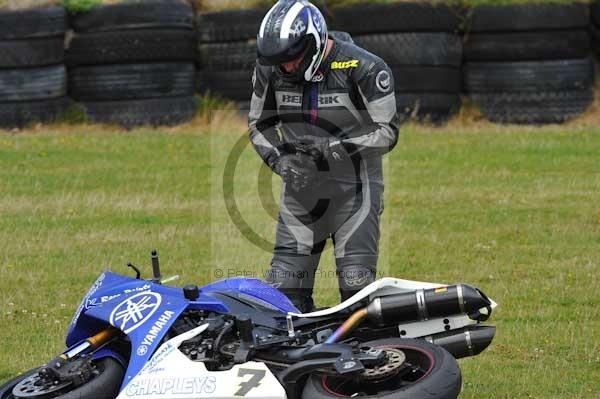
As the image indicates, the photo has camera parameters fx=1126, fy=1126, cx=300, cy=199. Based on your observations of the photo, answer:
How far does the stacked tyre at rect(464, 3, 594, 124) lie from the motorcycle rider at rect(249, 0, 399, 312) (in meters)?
9.08

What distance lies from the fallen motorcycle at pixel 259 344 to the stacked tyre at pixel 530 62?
989cm

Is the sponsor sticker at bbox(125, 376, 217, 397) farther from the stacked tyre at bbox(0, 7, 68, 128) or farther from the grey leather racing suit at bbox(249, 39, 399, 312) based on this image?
the stacked tyre at bbox(0, 7, 68, 128)

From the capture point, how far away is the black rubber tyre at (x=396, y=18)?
1477 centimetres

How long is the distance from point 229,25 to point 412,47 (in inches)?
98.0

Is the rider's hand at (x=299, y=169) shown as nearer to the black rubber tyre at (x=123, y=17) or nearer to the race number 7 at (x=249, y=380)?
the race number 7 at (x=249, y=380)

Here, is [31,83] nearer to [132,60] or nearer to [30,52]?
[30,52]

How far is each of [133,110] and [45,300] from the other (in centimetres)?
727

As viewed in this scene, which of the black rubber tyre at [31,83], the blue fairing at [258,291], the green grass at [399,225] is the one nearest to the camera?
the blue fairing at [258,291]

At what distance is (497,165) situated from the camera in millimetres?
13328

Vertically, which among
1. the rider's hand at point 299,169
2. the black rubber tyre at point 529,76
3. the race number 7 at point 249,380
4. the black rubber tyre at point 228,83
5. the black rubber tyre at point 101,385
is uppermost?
the rider's hand at point 299,169

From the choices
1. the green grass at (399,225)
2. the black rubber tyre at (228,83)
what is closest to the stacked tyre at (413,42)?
the green grass at (399,225)

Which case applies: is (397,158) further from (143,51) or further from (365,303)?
(365,303)

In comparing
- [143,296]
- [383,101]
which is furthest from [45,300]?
[383,101]

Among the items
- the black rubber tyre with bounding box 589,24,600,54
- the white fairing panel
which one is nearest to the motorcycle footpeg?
the white fairing panel
